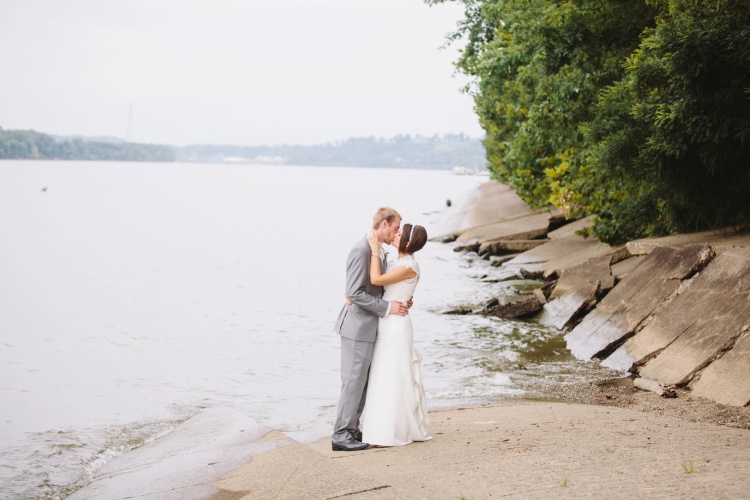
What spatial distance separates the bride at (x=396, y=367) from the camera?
8547mm

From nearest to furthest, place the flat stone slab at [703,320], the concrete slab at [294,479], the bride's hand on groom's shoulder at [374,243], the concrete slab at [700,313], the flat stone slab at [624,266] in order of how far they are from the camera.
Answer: the concrete slab at [294,479]
the bride's hand on groom's shoulder at [374,243]
the flat stone slab at [703,320]
the concrete slab at [700,313]
the flat stone slab at [624,266]

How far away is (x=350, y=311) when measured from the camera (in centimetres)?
861

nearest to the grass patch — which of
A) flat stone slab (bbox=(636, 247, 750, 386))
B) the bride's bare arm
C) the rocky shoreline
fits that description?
the rocky shoreline

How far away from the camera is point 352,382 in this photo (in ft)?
28.2

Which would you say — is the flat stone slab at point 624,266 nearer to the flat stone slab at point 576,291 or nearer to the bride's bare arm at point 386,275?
the flat stone slab at point 576,291

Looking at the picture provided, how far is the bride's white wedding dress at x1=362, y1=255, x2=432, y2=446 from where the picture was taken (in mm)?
8555

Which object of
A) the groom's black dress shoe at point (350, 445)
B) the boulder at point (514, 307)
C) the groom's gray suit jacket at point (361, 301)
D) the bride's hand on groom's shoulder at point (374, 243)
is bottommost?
the boulder at point (514, 307)

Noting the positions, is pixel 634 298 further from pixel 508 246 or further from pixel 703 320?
pixel 508 246

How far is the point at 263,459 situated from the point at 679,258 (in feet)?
28.0

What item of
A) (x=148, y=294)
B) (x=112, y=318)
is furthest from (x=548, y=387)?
(x=148, y=294)

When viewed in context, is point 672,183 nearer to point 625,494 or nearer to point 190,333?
point 625,494

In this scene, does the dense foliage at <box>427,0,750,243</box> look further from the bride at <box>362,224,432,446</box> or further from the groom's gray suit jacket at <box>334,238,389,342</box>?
the groom's gray suit jacket at <box>334,238,389,342</box>

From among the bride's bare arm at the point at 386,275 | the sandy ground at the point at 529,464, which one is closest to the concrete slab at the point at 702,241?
the sandy ground at the point at 529,464

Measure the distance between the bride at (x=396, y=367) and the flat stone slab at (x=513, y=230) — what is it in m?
24.0
